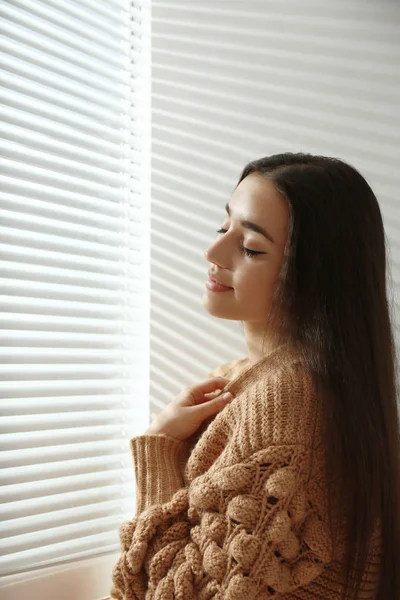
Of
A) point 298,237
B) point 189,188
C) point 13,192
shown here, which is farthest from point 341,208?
point 13,192

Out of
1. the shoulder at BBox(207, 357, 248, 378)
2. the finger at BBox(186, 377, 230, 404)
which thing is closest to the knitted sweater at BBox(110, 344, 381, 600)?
the finger at BBox(186, 377, 230, 404)

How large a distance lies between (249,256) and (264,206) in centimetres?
9

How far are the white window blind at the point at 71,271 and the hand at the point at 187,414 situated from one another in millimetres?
316

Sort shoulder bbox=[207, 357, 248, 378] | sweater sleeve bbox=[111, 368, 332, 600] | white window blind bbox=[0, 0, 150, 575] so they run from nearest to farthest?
sweater sleeve bbox=[111, 368, 332, 600], white window blind bbox=[0, 0, 150, 575], shoulder bbox=[207, 357, 248, 378]

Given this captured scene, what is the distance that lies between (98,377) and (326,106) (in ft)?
2.91

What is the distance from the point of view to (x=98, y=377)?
152 centimetres

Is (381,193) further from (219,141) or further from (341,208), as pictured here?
(341,208)

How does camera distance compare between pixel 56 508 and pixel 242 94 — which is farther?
pixel 242 94

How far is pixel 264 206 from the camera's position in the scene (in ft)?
3.82

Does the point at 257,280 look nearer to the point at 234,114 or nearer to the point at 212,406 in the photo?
the point at 212,406

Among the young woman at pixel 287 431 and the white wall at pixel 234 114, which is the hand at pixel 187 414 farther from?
the white wall at pixel 234 114

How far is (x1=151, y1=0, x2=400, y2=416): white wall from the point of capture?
161cm

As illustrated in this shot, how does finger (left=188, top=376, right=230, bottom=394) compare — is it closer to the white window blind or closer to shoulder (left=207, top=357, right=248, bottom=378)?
shoulder (left=207, top=357, right=248, bottom=378)

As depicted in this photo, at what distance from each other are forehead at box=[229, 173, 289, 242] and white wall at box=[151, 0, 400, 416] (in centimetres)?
42
